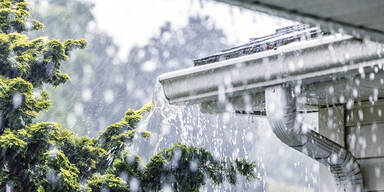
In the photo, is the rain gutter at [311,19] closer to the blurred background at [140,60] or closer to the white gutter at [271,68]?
the white gutter at [271,68]

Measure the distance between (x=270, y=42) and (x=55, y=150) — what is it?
6556 millimetres

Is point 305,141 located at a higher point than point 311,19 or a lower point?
higher

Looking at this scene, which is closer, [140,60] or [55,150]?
[55,150]

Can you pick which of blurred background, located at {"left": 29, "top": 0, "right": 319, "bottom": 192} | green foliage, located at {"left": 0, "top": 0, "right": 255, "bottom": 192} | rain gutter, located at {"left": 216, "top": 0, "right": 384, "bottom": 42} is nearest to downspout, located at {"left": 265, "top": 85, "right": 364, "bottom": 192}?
rain gutter, located at {"left": 216, "top": 0, "right": 384, "bottom": 42}

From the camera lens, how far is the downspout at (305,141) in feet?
15.8

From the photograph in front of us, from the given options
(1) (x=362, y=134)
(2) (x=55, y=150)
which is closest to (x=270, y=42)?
(1) (x=362, y=134)

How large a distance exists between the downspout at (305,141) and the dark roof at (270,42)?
0.38 metres

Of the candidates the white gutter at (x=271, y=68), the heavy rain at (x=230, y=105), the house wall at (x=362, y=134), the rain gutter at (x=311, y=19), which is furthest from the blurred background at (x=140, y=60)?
the rain gutter at (x=311, y=19)

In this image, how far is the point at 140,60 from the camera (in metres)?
43.1

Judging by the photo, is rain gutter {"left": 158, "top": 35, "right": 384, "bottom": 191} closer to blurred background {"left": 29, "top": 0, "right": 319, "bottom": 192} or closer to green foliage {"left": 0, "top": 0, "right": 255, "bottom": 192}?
green foliage {"left": 0, "top": 0, "right": 255, "bottom": 192}

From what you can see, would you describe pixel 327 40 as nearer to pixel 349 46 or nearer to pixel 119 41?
pixel 349 46

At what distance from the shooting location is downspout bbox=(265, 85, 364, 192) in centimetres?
481

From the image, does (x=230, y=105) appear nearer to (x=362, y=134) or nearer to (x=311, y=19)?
(x=362, y=134)

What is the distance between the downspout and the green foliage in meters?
5.16
